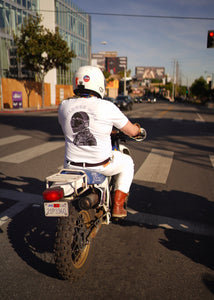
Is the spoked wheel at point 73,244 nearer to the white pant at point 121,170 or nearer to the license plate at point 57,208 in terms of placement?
the license plate at point 57,208

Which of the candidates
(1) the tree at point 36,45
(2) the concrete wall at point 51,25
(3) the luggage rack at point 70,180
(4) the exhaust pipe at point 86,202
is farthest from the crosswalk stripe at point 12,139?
(2) the concrete wall at point 51,25

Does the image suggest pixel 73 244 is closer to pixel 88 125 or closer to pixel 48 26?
pixel 88 125

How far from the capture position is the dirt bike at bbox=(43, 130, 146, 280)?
2258 millimetres

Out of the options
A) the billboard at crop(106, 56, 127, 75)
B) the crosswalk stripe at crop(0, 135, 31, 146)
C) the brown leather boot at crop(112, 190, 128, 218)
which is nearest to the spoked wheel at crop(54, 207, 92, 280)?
the brown leather boot at crop(112, 190, 128, 218)

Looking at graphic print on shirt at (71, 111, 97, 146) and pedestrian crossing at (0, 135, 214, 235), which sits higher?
graphic print on shirt at (71, 111, 97, 146)

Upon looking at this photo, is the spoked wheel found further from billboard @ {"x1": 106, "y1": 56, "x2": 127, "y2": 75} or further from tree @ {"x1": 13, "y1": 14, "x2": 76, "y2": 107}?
billboard @ {"x1": 106, "y1": 56, "x2": 127, "y2": 75}

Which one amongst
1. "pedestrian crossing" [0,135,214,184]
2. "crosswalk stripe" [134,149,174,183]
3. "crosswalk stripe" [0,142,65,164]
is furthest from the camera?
"crosswalk stripe" [0,142,65,164]

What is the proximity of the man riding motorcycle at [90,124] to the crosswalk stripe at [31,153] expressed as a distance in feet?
14.5

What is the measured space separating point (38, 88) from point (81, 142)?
3219 cm

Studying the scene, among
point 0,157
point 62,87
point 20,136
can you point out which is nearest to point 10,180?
point 0,157

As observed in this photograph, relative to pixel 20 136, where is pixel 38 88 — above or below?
above

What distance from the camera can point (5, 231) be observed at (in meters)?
3.40

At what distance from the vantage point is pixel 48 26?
3784 centimetres

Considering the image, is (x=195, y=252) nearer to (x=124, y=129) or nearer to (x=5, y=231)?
(x=124, y=129)
